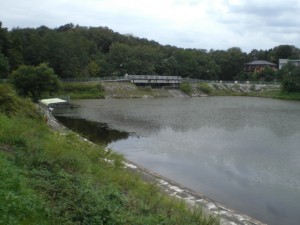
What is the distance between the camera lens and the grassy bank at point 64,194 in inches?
270

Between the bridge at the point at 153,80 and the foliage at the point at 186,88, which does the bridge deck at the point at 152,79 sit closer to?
the bridge at the point at 153,80

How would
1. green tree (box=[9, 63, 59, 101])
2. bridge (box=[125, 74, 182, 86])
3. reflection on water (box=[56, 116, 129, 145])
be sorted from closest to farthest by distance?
1. reflection on water (box=[56, 116, 129, 145])
2. green tree (box=[9, 63, 59, 101])
3. bridge (box=[125, 74, 182, 86])

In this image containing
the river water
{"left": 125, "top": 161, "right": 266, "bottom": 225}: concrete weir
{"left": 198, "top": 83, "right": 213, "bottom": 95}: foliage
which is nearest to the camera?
{"left": 125, "top": 161, "right": 266, "bottom": 225}: concrete weir

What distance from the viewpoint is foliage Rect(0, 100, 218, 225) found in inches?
270

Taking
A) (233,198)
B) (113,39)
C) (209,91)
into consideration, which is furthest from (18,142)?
(113,39)

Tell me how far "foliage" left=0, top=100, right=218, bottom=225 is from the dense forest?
1578 inches

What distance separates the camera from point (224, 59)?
342 ft

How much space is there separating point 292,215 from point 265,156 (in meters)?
8.54

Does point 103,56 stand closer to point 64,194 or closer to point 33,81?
point 33,81

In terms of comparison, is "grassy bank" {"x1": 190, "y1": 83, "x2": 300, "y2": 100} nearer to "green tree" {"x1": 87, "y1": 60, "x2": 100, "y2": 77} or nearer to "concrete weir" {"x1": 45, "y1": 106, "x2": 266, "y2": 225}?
"green tree" {"x1": 87, "y1": 60, "x2": 100, "y2": 77}

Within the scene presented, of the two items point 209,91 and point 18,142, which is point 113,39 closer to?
point 209,91

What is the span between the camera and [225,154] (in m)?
22.1

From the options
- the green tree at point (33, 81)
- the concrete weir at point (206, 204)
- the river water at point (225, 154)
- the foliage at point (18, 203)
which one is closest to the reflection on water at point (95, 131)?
the river water at point (225, 154)

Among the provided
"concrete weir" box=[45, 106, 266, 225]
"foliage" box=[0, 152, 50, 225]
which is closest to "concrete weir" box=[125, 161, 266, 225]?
"concrete weir" box=[45, 106, 266, 225]
